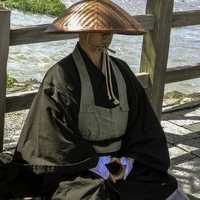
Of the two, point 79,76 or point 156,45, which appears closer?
point 79,76

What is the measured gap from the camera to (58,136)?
3271mm

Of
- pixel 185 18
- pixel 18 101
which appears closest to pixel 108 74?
pixel 18 101

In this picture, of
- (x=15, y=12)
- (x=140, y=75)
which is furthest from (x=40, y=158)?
(x=15, y=12)

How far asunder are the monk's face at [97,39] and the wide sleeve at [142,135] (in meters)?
0.36

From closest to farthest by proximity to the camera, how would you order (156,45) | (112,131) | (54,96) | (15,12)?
(54,96), (112,131), (156,45), (15,12)

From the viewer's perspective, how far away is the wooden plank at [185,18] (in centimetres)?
502

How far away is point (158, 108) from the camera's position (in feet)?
16.9

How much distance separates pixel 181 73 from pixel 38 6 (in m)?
5.56

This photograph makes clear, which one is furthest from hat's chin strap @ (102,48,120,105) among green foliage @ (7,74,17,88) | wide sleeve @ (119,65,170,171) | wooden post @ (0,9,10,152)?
green foliage @ (7,74,17,88)

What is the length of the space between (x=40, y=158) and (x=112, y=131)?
17.5 inches

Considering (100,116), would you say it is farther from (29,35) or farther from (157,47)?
(157,47)

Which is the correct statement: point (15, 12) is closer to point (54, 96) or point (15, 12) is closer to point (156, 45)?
point (156, 45)

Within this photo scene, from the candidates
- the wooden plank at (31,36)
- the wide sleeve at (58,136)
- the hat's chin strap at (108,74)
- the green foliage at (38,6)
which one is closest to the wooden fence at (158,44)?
the wooden plank at (31,36)

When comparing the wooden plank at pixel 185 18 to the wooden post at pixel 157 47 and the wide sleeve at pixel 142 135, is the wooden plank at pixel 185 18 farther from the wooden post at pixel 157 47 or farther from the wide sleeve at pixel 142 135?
the wide sleeve at pixel 142 135
